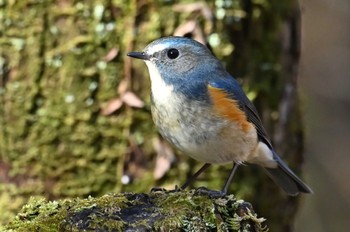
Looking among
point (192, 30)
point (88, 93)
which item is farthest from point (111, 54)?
point (192, 30)

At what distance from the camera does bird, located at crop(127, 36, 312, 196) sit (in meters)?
4.46

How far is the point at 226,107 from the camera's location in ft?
15.2

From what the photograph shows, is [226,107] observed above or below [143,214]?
above

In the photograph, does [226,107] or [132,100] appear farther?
[132,100]

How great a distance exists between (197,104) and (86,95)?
1.41 metres

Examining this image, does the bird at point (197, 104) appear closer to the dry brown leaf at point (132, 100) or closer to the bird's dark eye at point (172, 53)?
the bird's dark eye at point (172, 53)

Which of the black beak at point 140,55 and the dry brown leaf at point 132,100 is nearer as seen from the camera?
the black beak at point 140,55

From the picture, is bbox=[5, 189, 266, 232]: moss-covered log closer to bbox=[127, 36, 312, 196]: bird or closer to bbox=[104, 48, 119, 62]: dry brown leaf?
bbox=[127, 36, 312, 196]: bird

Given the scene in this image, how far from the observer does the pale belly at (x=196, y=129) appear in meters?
4.44

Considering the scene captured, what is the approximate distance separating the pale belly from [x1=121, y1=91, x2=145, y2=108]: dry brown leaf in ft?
3.62

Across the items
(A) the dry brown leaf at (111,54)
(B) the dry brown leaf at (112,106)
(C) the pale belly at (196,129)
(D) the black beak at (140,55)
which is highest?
(D) the black beak at (140,55)

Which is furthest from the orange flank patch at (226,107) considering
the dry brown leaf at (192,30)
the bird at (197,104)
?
the dry brown leaf at (192,30)

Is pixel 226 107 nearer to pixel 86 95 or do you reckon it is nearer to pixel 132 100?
pixel 132 100

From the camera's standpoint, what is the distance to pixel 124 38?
18.6ft
